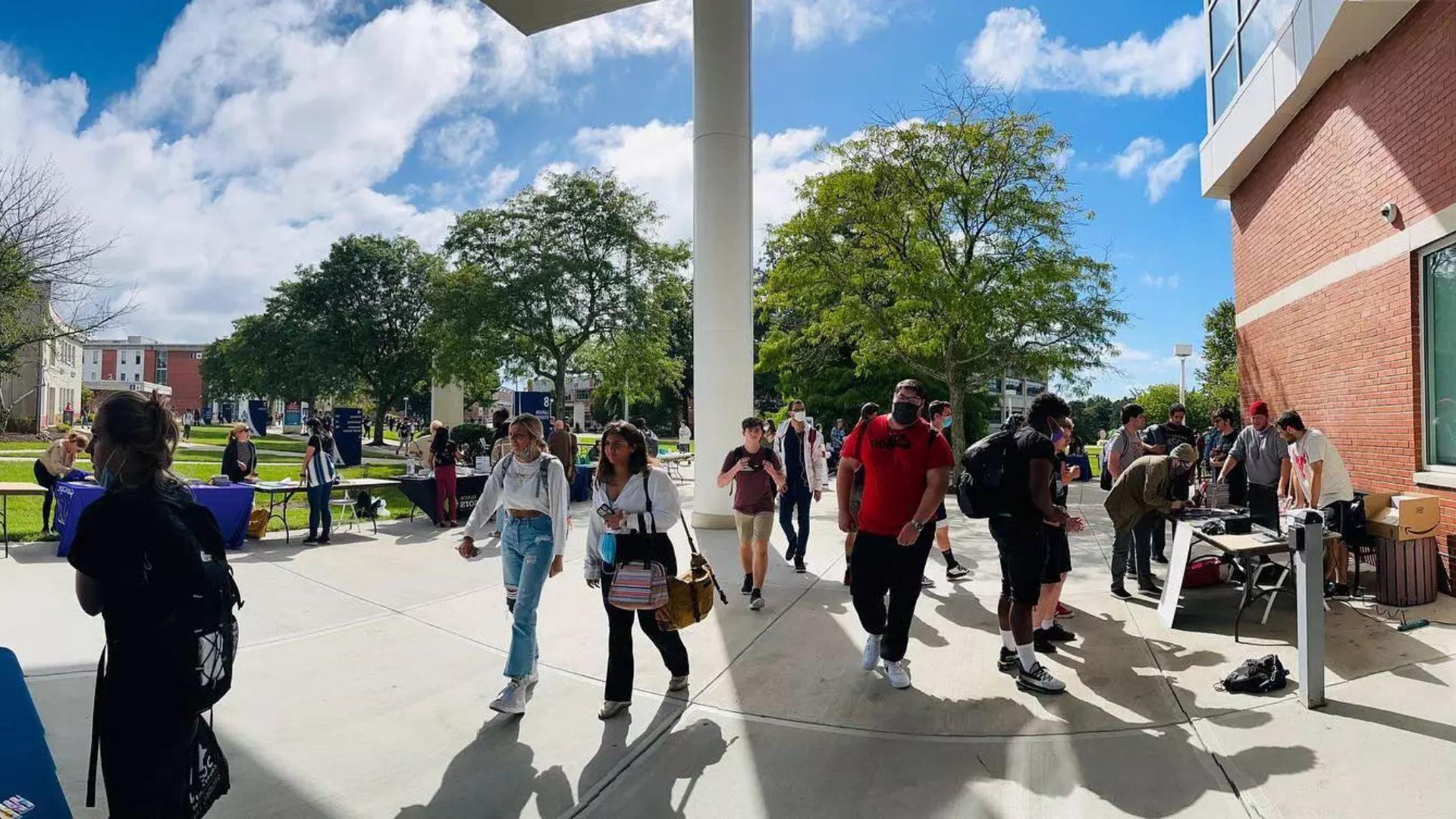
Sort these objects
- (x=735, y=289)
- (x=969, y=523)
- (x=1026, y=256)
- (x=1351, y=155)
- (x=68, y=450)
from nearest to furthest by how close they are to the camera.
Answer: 1. (x=1351, y=155)
2. (x=68, y=450)
3. (x=735, y=289)
4. (x=969, y=523)
5. (x=1026, y=256)

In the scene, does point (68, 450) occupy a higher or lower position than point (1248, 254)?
lower

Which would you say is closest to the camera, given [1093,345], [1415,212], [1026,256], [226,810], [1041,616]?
[226,810]

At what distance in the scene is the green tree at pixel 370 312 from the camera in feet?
121

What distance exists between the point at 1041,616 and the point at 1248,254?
10601 mm

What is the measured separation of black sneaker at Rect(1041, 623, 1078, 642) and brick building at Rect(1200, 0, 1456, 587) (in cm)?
382

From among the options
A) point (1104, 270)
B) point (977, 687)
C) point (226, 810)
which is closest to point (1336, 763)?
point (977, 687)

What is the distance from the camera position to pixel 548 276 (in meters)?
24.8

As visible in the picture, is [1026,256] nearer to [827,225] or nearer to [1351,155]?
[827,225]

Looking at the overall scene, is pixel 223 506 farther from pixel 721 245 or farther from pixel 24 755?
pixel 24 755

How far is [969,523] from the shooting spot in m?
13.2

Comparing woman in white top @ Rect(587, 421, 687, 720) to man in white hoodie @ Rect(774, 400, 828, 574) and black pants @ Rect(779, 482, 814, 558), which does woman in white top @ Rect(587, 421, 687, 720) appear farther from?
black pants @ Rect(779, 482, 814, 558)

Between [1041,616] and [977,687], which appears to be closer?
[977,687]

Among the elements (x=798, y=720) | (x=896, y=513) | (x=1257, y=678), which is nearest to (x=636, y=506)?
(x=798, y=720)

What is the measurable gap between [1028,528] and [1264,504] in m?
5.16
